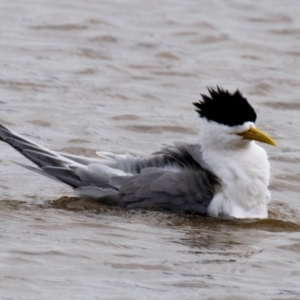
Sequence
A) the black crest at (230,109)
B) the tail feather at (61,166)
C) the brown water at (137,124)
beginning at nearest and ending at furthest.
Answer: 1. the brown water at (137,124)
2. the black crest at (230,109)
3. the tail feather at (61,166)

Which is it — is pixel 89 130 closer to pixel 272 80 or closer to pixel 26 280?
pixel 272 80

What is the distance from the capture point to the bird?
9.62 meters

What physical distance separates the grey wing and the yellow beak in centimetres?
45

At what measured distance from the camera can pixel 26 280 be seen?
777 cm

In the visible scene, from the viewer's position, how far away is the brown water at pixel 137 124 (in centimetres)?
808

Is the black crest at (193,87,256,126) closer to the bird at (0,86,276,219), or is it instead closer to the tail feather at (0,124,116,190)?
the bird at (0,86,276,219)

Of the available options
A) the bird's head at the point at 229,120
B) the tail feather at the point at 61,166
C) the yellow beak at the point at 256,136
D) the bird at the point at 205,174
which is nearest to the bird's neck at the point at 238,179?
the bird at the point at 205,174

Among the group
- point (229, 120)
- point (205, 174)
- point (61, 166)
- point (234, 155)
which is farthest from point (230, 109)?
point (61, 166)

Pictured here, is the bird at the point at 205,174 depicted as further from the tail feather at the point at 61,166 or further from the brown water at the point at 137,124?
the brown water at the point at 137,124

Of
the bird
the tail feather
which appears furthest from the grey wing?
the tail feather

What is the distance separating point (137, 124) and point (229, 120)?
151 inches

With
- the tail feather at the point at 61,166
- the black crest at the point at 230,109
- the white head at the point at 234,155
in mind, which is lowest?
the tail feather at the point at 61,166

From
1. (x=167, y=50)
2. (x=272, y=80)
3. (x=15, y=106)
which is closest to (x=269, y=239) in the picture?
(x=15, y=106)

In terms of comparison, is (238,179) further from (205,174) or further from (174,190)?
(174,190)
